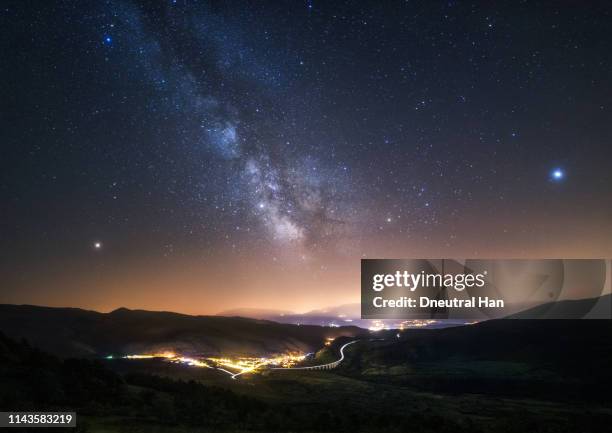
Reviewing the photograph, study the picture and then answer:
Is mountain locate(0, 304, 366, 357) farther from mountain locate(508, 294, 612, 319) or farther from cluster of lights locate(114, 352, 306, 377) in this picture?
mountain locate(508, 294, 612, 319)

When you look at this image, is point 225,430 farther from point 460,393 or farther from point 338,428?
point 460,393

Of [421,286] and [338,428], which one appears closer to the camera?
[338,428]

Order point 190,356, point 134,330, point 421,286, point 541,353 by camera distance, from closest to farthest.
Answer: point 421,286, point 541,353, point 190,356, point 134,330

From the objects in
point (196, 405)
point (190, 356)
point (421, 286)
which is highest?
point (421, 286)

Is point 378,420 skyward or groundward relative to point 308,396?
skyward

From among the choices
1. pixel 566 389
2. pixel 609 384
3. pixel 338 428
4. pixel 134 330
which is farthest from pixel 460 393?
pixel 134 330

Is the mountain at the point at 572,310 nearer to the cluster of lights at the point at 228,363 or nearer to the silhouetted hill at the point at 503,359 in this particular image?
the silhouetted hill at the point at 503,359

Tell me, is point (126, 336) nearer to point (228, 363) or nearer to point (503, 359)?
point (228, 363)

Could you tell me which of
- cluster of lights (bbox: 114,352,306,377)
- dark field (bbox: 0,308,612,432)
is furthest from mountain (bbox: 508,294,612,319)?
cluster of lights (bbox: 114,352,306,377)
